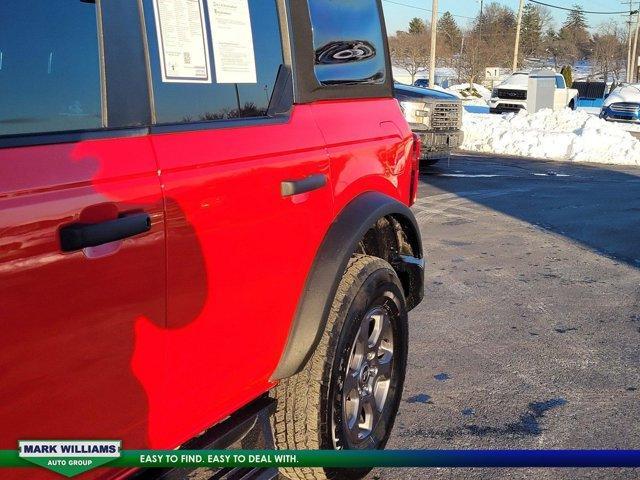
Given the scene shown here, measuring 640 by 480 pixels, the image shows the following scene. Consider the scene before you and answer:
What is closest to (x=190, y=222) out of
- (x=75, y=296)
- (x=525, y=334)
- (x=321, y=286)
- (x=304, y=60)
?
(x=75, y=296)

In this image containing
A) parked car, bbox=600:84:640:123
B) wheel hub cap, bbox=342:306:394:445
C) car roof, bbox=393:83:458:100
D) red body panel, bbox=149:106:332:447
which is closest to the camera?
red body panel, bbox=149:106:332:447

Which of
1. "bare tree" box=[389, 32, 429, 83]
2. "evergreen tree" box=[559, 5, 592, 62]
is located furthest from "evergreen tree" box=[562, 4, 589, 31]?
"bare tree" box=[389, 32, 429, 83]

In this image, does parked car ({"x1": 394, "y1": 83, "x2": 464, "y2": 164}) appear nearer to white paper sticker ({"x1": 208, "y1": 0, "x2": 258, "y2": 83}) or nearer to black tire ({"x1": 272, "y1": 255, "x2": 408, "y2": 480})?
black tire ({"x1": 272, "y1": 255, "x2": 408, "y2": 480})

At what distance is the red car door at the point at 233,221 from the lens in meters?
2.02

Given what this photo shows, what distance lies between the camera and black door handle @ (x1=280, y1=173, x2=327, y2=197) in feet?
8.14

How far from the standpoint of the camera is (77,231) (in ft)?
5.42

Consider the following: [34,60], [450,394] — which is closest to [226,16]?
[34,60]

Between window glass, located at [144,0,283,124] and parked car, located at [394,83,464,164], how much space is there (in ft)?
32.9

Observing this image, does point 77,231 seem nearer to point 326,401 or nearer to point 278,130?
point 278,130

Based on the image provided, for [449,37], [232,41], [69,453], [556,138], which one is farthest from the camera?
[449,37]

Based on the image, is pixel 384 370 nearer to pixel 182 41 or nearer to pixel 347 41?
pixel 347 41

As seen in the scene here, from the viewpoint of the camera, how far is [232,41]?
242 cm

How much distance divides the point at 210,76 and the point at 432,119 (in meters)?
10.9

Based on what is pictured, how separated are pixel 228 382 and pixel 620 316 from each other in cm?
414
